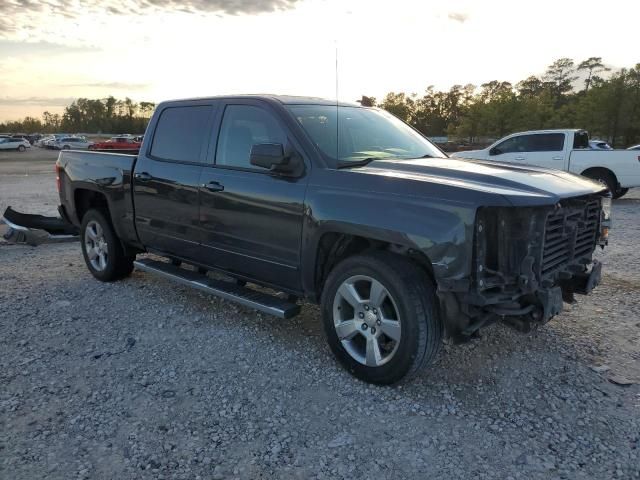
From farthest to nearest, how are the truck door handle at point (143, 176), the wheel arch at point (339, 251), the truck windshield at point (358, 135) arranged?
the truck door handle at point (143, 176) → the truck windshield at point (358, 135) → the wheel arch at point (339, 251)

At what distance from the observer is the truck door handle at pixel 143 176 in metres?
5.22

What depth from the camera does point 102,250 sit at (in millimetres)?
6094

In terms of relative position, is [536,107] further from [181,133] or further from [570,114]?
[181,133]

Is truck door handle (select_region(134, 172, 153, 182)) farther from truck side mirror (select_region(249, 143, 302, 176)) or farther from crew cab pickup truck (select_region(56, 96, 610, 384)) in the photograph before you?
truck side mirror (select_region(249, 143, 302, 176))

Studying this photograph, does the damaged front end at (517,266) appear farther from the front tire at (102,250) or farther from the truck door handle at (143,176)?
the front tire at (102,250)

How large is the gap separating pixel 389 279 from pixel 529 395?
124 cm

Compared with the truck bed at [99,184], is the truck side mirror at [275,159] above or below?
above

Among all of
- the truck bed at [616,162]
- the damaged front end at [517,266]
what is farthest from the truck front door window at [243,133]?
the truck bed at [616,162]

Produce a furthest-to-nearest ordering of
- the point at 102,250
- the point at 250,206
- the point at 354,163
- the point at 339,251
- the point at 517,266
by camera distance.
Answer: the point at 102,250
the point at 250,206
the point at 354,163
the point at 339,251
the point at 517,266

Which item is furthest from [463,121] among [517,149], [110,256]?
[110,256]

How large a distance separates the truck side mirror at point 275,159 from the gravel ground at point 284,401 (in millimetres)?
1429

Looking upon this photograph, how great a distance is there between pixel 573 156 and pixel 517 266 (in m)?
11.5

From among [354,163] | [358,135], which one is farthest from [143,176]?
[354,163]

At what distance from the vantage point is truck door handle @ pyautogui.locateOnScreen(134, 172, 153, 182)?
5.22 metres
